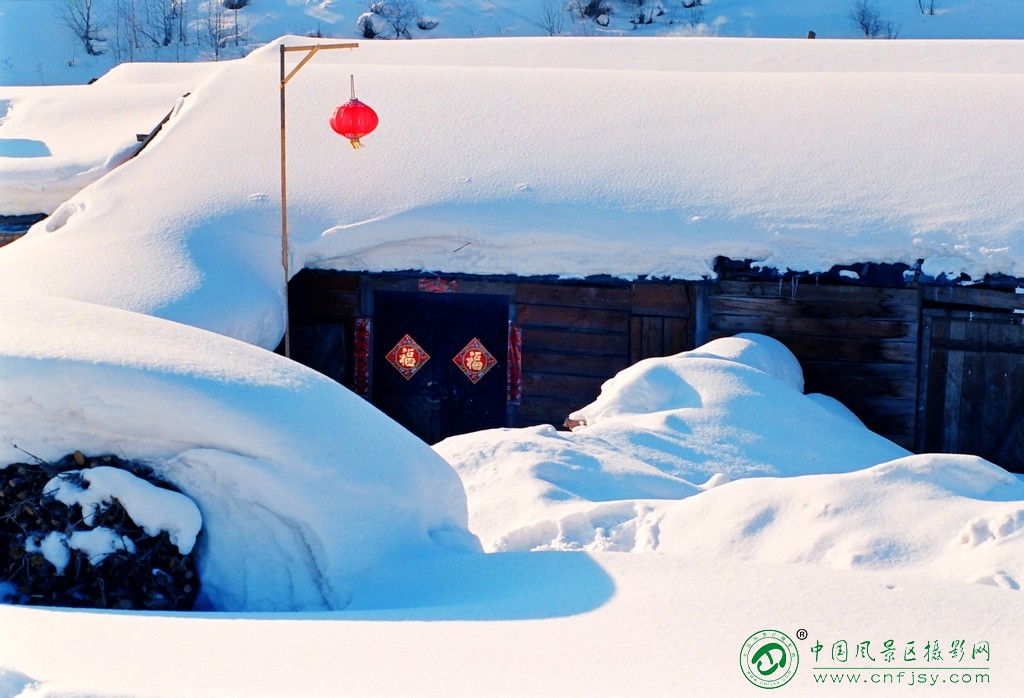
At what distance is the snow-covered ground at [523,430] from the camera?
3541mm

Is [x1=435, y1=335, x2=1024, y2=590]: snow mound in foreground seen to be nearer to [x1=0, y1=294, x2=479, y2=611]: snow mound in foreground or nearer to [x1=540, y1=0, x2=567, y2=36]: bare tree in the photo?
[x1=0, y1=294, x2=479, y2=611]: snow mound in foreground

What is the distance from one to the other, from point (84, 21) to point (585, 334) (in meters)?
25.7

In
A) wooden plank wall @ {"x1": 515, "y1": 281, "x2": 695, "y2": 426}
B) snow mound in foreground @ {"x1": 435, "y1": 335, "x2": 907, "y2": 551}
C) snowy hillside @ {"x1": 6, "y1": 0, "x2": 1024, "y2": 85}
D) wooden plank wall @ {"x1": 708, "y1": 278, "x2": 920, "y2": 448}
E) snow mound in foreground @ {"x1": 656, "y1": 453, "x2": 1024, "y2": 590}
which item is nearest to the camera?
snow mound in foreground @ {"x1": 656, "y1": 453, "x2": 1024, "y2": 590}

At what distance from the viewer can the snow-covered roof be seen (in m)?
8.59

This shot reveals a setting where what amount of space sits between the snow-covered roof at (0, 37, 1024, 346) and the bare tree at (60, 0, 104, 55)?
20.4m

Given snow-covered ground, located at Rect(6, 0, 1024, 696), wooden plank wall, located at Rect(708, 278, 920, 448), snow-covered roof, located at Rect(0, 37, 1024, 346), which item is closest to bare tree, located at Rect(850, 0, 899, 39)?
snow-covered ground, located at Rect(6, 0, 1024, 696)

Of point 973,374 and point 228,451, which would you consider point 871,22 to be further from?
point 228,451

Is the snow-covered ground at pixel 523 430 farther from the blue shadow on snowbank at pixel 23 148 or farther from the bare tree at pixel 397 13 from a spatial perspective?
the bare tree at pixel 397 13

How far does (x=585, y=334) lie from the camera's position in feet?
30.8

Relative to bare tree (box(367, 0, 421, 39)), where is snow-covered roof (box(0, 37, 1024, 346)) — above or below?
below

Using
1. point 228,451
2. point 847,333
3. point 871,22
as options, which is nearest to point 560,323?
point 847,333

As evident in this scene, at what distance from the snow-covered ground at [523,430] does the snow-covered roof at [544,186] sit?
3 centimetres

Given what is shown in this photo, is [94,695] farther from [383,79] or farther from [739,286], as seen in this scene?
[383,79]

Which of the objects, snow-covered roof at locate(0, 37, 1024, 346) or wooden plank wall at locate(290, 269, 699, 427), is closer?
snow-covered roof at locate(0, 37, 1024, 346)
